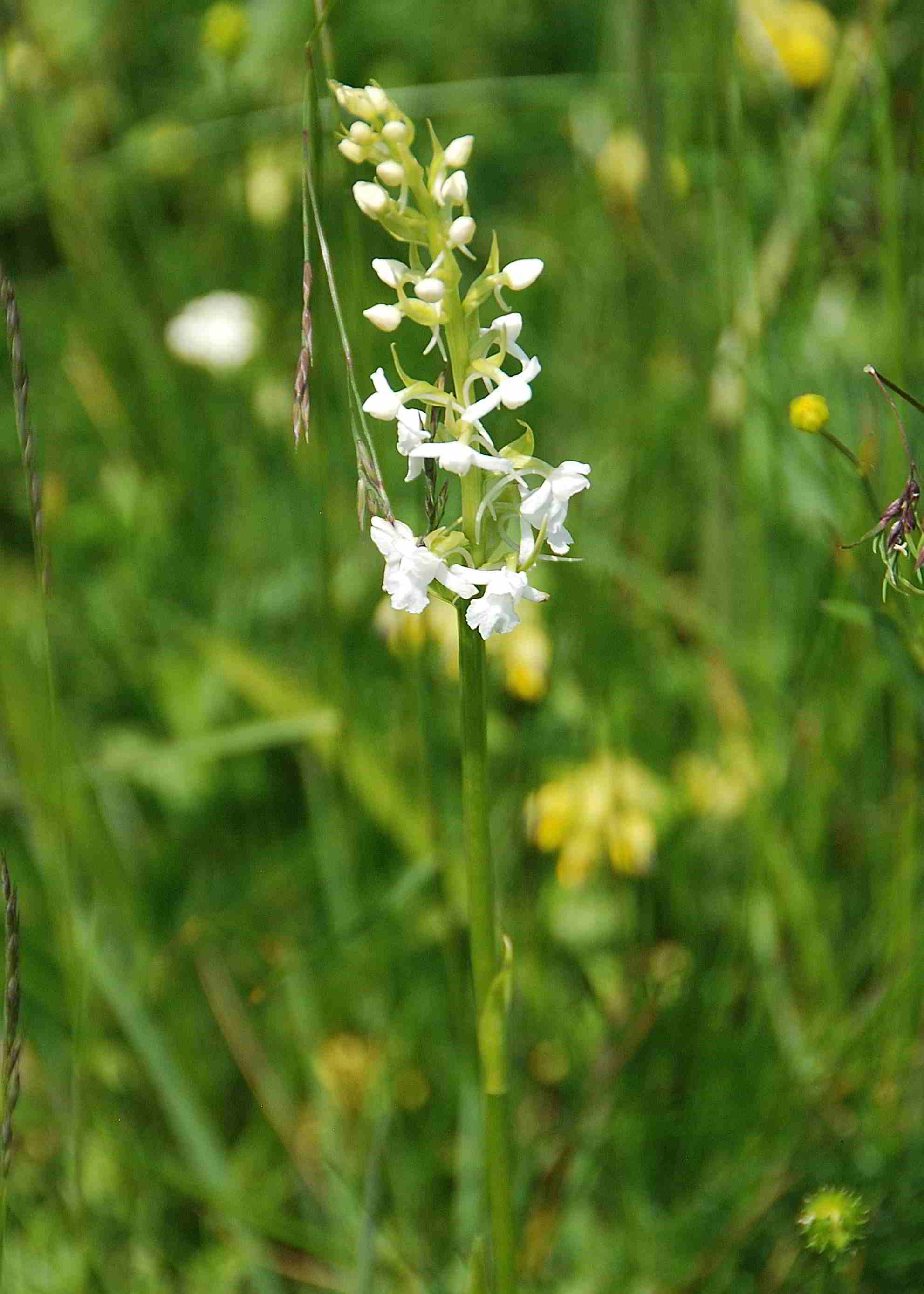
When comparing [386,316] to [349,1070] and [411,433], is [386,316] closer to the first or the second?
[411,433]

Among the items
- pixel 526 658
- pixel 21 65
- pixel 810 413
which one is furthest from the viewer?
pixel 21 65

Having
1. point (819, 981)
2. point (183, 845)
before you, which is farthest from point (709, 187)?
point (183, 845)

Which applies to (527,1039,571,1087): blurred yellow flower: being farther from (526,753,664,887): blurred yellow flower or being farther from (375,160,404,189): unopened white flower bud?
(375,160,404,189): unopened white flower bud

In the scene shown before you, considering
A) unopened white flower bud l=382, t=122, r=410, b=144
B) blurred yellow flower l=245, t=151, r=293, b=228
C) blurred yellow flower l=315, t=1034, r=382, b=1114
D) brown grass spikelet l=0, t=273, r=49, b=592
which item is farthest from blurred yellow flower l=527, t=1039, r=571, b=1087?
blurred yellow flower l=245, t=151, r=293, b=228

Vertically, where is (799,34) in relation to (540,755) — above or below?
above

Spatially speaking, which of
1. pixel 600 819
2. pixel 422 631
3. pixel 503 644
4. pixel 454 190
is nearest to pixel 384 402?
pixel 454 190

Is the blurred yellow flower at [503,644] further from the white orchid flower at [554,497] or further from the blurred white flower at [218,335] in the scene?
the white orchid flower at [554,497]

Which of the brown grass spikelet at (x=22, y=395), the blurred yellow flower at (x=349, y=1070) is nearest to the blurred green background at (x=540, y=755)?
the blurred yellow flower at (x=349, y=1070)
